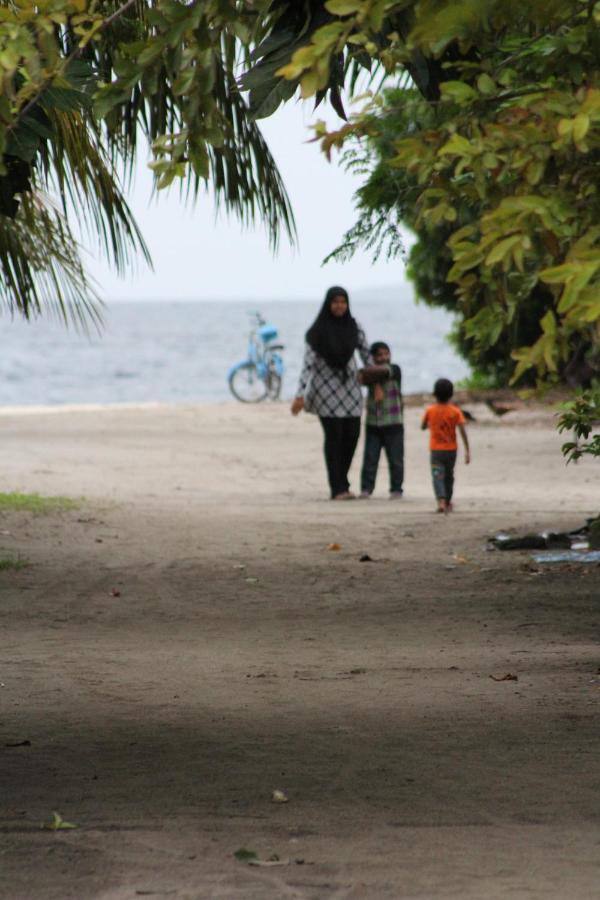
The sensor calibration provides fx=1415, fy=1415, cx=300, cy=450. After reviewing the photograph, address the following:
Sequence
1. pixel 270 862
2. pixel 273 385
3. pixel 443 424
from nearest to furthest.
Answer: pixel 270 862, pixel 443 424, pixel 273 385

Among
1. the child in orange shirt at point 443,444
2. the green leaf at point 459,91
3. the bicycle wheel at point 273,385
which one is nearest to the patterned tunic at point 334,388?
the child in orange shirt at point 443,444

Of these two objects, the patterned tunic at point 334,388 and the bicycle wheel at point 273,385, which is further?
the bicycle wheel at point 273,385

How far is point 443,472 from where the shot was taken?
11.2 m

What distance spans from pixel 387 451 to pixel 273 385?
11139 mm

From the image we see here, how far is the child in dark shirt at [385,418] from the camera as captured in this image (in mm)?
12117

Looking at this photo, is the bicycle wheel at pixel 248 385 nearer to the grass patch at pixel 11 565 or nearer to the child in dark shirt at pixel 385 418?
the child in dark shirt at pixel 385 418

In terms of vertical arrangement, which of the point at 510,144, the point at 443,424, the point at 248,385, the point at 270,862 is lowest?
the point at 270,862

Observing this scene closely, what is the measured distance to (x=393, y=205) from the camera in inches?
349

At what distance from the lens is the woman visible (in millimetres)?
12031

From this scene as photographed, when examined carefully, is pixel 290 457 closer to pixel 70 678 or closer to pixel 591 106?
pixel 70 678

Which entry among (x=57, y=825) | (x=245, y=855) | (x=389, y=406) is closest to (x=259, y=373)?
(x=389, y=406)

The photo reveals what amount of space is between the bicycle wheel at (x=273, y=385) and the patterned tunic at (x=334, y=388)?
35.6ft

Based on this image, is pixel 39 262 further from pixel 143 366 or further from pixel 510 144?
pixel 143 366

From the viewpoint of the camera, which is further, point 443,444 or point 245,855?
point 443,444
